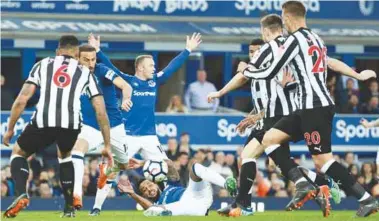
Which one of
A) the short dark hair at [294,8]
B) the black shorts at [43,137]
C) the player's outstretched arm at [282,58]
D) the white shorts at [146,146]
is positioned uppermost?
the short dark hair at [294,8]

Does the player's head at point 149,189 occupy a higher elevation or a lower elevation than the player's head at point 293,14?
lower

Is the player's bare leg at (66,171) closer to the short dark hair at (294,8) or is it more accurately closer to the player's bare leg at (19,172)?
the player's bare leg at (19,172)

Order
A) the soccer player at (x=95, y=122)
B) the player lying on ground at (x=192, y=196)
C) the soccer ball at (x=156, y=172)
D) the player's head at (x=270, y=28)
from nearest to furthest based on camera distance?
the player's head at (x=270, y=28), the player lying on ground at (x=192, y=196), the soccer player at (x=95, y=122), the soccer ball at (x=156, y=172)

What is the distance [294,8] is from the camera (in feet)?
50.6

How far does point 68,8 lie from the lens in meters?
28.5

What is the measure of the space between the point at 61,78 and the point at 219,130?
1259 cm

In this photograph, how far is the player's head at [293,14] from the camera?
1541cm

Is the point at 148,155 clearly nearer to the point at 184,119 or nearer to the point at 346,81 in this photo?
the point at 184,119

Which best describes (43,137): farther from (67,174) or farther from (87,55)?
(87,55)

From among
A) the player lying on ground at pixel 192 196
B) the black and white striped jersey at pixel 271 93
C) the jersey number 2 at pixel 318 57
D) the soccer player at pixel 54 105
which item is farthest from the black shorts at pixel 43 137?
the jersey number 2 at pixel 318 57

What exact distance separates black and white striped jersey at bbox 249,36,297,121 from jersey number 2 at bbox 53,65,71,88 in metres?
2.13

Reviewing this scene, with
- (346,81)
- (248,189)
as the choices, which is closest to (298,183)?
(248,189)

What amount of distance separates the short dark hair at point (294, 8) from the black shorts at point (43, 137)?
2.79 metres

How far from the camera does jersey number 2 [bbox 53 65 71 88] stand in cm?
1559
